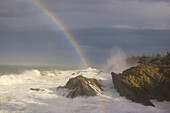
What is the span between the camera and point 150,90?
54.5 ft

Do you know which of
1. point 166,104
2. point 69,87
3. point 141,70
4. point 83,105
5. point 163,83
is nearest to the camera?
point 83,105

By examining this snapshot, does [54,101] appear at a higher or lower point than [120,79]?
lower

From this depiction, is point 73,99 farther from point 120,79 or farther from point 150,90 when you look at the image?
point 150,90

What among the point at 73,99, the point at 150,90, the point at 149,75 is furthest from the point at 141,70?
the point at 73,99

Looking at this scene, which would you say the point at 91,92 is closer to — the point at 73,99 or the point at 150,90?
the point at 73,99

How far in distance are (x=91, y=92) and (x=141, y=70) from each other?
5077 mm

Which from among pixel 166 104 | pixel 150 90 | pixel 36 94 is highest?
pixel 36 94

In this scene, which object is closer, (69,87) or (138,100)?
(138,100)

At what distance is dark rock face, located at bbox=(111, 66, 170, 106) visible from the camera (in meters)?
16.3

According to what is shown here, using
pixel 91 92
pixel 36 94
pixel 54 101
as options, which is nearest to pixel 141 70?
pixel 91 92

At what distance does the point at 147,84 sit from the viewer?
1670 cm

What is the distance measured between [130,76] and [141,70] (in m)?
1.20

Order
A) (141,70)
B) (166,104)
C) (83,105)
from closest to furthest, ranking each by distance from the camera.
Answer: (83,105) < (166,104) < (141,70)

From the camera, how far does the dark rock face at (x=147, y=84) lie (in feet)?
53.5
